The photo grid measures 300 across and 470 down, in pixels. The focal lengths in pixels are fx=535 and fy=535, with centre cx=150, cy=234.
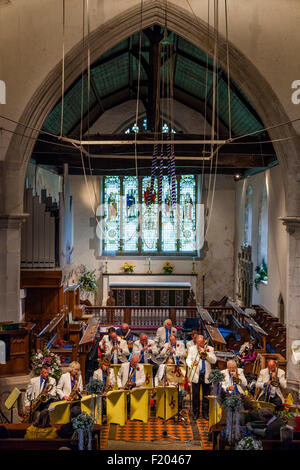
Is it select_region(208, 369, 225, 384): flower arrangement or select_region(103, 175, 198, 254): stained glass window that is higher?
select_region(103, 175, 198, 254): stained glass window

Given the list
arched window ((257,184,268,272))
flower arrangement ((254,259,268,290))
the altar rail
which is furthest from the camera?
arched window ((257,184,268,272))

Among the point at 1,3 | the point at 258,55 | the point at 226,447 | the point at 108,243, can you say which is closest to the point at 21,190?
the point at 1,3

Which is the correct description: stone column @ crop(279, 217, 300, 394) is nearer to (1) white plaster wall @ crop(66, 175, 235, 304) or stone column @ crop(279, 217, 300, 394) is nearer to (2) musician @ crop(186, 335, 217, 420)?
(2) musician @ crop(186, 335, 217, 420)

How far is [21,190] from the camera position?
33.9 feet

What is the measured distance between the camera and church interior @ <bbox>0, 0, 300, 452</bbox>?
24.0ft

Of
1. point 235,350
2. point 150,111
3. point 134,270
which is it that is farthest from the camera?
point 134,270

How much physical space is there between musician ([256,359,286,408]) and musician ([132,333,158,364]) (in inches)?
86.3

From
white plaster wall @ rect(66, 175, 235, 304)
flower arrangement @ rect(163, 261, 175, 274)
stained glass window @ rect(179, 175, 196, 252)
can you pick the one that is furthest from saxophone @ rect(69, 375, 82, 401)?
stained glass window @ rect(179, 175, 196, 252)

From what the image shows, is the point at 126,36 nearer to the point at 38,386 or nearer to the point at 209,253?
the point at 38,386

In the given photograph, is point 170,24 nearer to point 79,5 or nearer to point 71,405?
point 79,5

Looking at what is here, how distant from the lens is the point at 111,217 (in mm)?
20188

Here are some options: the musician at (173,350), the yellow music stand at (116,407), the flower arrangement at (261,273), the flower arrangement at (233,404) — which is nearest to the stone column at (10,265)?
the musician at (173,350)

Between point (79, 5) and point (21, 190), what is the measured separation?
11.8 feet

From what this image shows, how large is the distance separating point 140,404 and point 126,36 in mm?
6678
